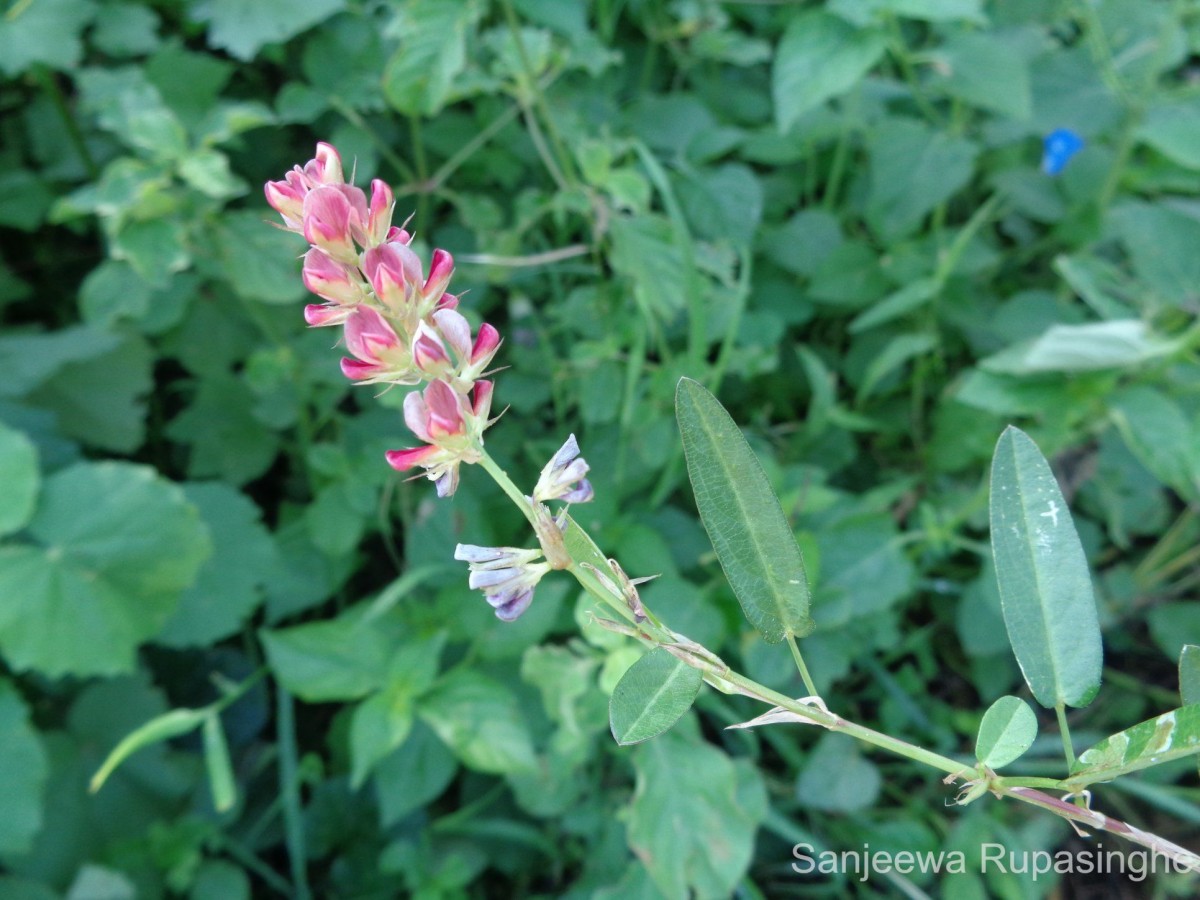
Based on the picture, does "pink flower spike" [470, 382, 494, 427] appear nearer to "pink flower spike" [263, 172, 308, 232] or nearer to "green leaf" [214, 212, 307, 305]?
"pink flower spike" [263, 172, 308, 232]

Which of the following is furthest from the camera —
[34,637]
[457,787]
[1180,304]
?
[457,787]

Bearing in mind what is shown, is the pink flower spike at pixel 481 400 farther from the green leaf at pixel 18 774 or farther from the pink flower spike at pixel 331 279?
the green leaf at pixel 18 774

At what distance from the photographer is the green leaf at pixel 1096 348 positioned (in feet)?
4.75

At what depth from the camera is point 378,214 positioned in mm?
549

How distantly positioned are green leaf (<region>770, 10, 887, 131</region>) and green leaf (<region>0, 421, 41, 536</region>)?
1.35m

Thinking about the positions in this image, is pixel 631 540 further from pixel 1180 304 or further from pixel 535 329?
pixel 1180 304

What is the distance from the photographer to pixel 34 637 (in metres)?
1.46

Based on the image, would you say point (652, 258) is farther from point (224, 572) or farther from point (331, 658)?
point (224, 572)

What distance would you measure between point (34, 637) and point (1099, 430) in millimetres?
1814

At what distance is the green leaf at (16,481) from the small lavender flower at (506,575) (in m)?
1.23

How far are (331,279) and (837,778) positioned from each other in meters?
1.35

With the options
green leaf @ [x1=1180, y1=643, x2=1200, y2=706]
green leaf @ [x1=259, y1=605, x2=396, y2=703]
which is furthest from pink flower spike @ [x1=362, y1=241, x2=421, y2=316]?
green leaf @ [x1=259, y1=605, x2=396, y2=703]

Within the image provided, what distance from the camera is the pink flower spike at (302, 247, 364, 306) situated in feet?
1.72

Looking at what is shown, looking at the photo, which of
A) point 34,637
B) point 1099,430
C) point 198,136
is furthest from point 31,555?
point 1099,430
